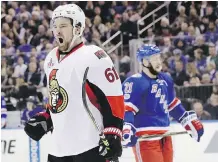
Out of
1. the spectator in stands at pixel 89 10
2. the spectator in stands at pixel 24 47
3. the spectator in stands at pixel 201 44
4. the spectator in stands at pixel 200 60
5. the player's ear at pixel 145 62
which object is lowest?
the player's ear at pixel 145 62

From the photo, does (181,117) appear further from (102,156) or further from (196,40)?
(196,40)

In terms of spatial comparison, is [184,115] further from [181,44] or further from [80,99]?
[181,44]

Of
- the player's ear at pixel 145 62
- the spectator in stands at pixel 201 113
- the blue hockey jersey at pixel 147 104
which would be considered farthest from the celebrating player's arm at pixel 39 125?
the spectator in stands at pixel 201 113

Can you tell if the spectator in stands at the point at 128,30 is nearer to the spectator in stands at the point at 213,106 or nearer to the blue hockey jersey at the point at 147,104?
the spectator in stands at the point at 213,106

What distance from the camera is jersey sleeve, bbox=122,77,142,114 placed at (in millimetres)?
4418

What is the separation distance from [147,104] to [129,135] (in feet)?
0.93

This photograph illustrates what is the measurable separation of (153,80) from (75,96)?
175 centimetres

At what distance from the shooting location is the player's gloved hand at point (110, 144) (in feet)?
9.09

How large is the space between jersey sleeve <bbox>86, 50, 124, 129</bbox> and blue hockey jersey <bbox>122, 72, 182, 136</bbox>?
156 cm

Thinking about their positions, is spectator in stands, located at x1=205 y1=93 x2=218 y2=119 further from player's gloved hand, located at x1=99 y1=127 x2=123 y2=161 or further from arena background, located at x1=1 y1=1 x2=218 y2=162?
player's gloved hand, located at x1=99 y1=127 x2=123 y2=161

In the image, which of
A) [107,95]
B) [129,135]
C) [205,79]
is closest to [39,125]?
[107,95]

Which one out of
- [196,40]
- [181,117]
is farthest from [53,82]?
[196,40]

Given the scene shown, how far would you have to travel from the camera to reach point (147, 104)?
4.46 meters

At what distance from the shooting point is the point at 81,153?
2865mm
